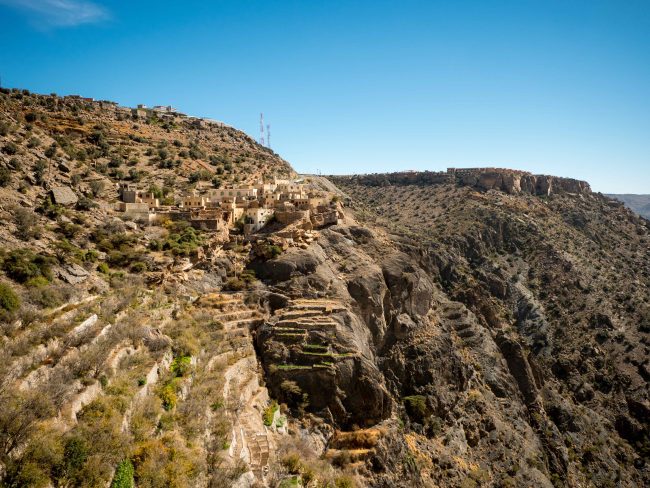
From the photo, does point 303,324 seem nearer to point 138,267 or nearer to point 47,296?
point 138,267

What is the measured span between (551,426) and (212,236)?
1499 inches

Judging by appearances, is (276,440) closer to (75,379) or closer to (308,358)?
(308,358)

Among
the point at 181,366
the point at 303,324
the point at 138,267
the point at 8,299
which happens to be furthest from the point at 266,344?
the point at 8,299

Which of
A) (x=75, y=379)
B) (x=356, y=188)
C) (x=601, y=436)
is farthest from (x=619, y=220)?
(x=75, y=379)

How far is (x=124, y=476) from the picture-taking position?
38.5 ft

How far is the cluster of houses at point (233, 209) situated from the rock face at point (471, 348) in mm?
3497

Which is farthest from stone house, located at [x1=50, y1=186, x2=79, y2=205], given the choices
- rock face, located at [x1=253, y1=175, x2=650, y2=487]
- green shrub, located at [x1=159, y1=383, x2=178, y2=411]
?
green shrub, located at [x1=159, y1=383, x2=178, y2=411]

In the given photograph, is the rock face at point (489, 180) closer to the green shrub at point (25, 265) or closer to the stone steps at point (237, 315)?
the stone steps at point (237, 315)

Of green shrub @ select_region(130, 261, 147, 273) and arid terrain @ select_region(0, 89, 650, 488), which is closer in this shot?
arid terrain @ select_region(0, 89, 650, 488)

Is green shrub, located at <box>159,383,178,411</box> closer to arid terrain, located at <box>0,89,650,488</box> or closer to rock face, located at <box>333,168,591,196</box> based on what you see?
arid terrain, located at <box>0,89,650,488</box>

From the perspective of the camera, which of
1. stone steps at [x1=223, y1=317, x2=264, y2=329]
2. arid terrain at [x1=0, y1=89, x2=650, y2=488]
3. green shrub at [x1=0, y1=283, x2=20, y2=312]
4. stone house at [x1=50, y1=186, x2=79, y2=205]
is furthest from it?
stone house at [x1=50, y1=186, x2=79, y2=205]

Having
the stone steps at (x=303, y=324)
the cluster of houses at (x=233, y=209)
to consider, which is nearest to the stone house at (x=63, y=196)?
the cluster of houses at (x=233, y=209)

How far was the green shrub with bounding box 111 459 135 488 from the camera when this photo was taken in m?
11.6

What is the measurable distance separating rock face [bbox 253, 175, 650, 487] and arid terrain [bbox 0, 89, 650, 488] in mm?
191
